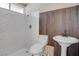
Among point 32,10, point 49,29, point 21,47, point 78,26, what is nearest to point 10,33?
point 21,47

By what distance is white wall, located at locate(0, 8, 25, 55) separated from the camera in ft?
5.30

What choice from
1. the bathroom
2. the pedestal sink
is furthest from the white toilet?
the pedestal sink

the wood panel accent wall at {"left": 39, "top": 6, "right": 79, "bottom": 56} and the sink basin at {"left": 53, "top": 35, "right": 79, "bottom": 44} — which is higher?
the wood panel accent wall at {"left": 39, "top": 6, "right": 79, "bottom": 56}

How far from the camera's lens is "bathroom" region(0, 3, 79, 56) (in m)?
1.61

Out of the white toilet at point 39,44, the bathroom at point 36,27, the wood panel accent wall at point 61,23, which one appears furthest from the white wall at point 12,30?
the wood panel accent wall at point 61,23

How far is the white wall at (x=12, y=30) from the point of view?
5.30ft

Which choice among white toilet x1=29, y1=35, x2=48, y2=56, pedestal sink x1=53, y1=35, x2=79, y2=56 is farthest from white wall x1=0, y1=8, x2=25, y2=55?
pedestal sink x1=53, y1=35, x2=79, y2=56

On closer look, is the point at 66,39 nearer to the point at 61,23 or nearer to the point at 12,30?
the point at 61,23

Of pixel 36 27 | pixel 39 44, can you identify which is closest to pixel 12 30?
pixel 36 27

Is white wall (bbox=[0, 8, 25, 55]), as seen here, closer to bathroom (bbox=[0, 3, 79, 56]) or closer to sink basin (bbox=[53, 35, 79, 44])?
bathroom (bbox=[0, 3, 79, 56])

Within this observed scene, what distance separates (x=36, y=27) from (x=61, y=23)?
437mm

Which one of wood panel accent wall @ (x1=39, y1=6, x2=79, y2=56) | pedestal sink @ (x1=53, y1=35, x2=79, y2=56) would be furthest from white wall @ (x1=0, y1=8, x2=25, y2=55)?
pedestal sink @ (x1=53, y1=35, x2=79, y2=56)

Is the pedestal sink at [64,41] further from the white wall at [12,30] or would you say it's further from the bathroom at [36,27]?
the white wall at [12,30]

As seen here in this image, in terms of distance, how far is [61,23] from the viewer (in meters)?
1.67
